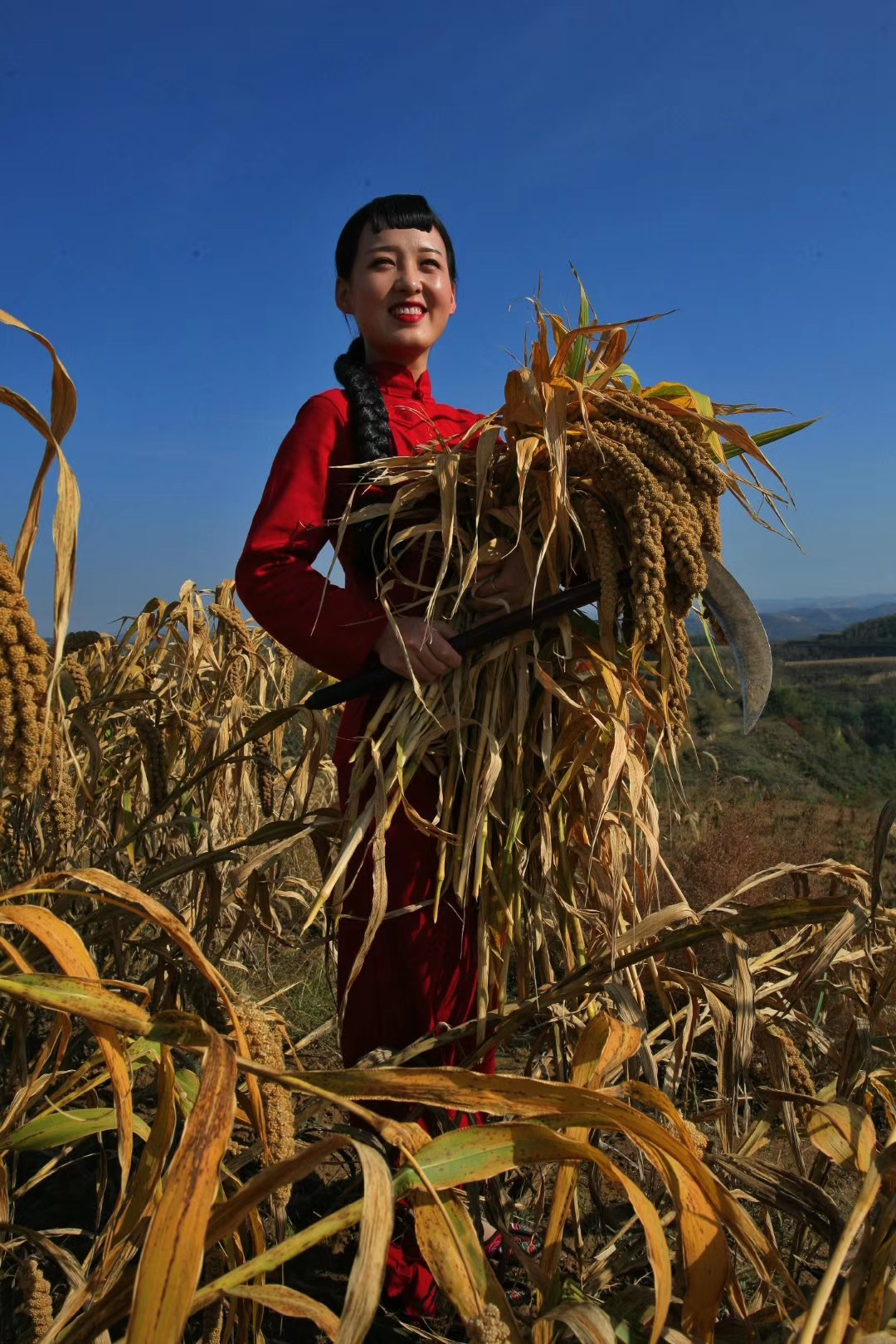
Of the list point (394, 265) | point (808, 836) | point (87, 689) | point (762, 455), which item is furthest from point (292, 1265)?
point (808, 836)

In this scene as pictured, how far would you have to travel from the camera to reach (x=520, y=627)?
1.51 meters

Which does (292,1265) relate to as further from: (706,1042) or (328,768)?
(328,768)

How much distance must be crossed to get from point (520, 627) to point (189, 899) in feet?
3.90

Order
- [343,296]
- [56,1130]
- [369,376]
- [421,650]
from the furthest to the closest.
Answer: [343,296]
[369,376]
[421,650]
[56,1130]

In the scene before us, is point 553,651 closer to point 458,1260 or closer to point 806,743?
point 458,1260

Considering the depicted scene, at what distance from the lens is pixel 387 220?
1896 millimetres

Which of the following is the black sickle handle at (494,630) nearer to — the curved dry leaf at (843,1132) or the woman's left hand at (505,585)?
the woman's left hand at (505,585)

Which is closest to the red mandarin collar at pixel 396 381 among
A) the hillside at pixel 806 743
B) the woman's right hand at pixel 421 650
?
the woman's right hand at pixel 421 650

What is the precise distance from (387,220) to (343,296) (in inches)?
8.0

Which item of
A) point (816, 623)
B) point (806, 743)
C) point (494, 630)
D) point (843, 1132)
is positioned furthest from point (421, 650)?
point (816, 623)

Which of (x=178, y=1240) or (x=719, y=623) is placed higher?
(x=719, y=623)

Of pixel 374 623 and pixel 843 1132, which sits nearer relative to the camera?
pixel 843 1132

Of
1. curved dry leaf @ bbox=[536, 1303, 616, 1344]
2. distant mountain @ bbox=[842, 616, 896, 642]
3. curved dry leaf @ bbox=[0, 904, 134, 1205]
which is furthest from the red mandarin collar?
distant mountain @ bbox=[842, 616, 896, 642]

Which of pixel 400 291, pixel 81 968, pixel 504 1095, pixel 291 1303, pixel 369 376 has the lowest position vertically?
pixel 291 1303
